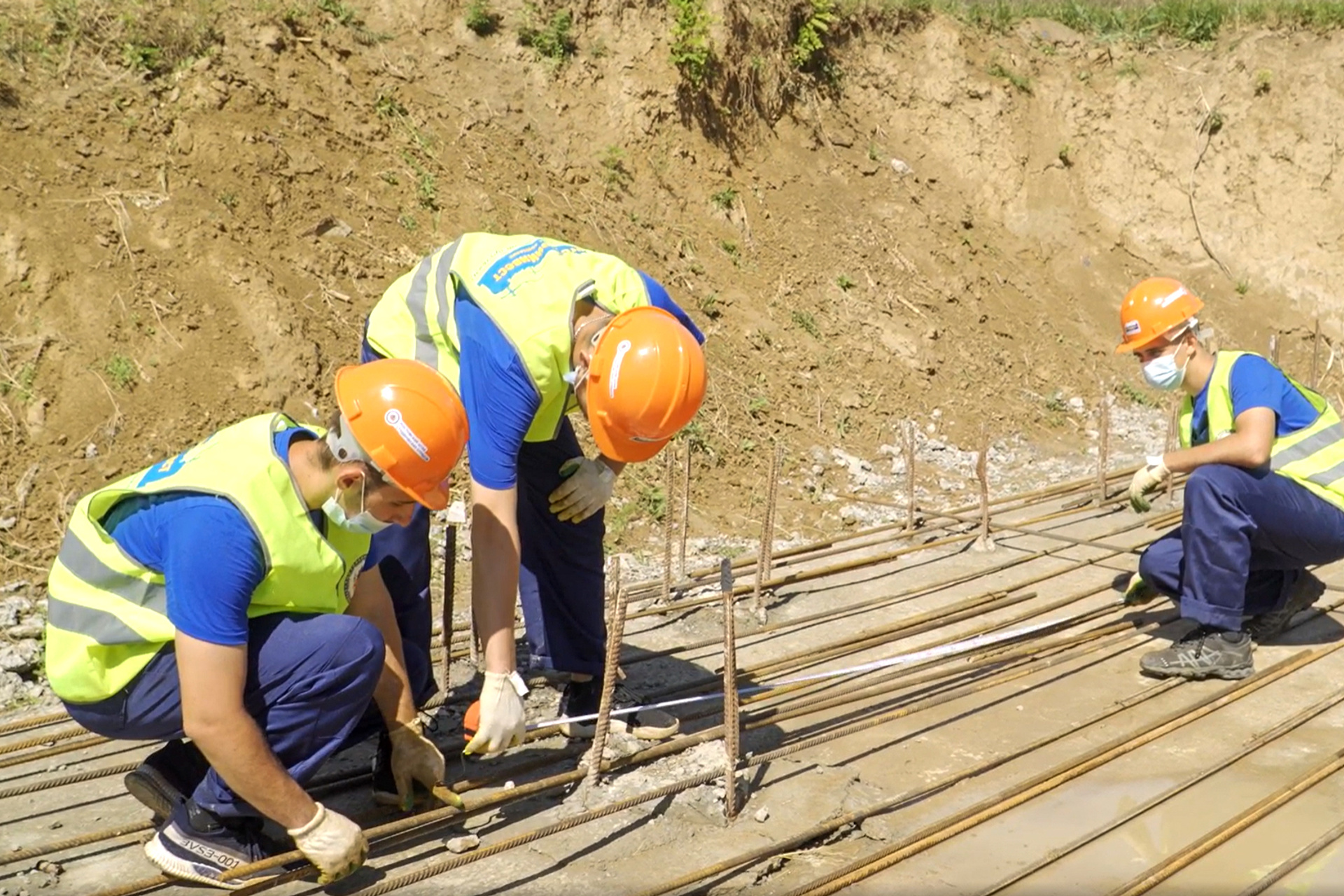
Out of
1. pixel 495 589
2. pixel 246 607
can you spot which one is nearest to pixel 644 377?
pixel 495 589

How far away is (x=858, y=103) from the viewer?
34.5 feet

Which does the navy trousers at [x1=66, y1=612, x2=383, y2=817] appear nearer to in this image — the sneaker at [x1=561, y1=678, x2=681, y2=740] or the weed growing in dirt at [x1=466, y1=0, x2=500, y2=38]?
the sneaker at [x1=561, y1=678, x2=681, y2=740]

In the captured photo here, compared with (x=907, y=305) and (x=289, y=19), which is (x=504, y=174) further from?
(x=907, y=305)

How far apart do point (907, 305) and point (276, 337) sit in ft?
15.7

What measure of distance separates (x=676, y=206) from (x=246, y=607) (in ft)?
21.9

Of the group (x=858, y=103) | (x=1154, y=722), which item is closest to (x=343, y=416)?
(x=1154, y=722)

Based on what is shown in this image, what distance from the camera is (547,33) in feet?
28.1

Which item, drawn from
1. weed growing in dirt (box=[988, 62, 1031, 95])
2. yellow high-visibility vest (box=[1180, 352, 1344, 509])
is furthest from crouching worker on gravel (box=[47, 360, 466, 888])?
weed growing in dirt (box=[988, 62, 1031, 95])

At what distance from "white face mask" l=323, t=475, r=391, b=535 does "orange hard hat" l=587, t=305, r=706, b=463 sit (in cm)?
60

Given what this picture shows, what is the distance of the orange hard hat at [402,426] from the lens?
97.1 inches

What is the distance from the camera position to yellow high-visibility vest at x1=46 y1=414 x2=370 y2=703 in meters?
2.42

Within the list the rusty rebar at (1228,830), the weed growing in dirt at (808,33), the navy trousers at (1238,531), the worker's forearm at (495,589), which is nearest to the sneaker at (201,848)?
the worker's forearm at (495,589)

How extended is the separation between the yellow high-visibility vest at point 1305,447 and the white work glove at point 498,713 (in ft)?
8.29

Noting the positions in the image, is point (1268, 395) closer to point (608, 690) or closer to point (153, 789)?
point (608, 690)
